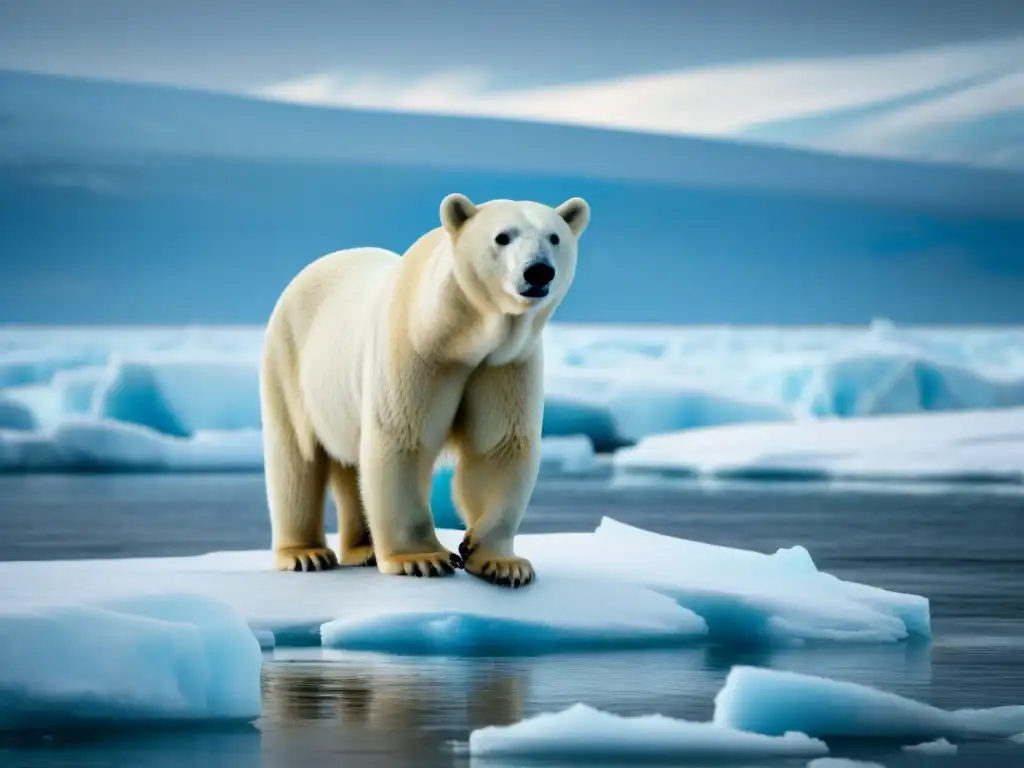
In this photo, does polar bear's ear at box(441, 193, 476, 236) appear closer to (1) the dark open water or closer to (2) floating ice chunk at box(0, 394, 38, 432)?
(1) the dark open water

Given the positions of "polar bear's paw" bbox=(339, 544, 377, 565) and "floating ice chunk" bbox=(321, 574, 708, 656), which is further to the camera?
"polar bear's paw" bbox=(339, 544, 377, 565)

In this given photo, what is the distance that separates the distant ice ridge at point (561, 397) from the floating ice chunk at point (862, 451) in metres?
2.22

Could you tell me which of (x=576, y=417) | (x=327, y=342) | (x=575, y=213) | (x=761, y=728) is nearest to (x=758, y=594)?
(x=575, y=213)

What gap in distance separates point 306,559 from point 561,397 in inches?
730

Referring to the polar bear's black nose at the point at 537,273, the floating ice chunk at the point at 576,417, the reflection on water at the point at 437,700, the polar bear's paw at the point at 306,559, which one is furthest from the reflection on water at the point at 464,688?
the floating ice chunk at the point at 576,417

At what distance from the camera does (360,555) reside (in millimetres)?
7082

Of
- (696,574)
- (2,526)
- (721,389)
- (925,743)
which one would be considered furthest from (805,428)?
(925,743)

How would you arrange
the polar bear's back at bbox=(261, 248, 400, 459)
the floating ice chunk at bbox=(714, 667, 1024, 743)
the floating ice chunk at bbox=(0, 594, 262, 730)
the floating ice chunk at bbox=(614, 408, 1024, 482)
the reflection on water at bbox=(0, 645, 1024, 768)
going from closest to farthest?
the reflection on water at bbox=(0, 645, 1024, 768), the floating ice chunk at bbox=(714, 667, 1024, 743), the floating ice chunk at bbox=(0, 594, 262, 730), the polar bear's back at bbox=(261, 248, 400, 459), the floating ice chunk at bbox=(614, 408, 1024, 482)

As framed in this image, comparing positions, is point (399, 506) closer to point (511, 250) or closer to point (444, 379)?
point (444, 379)

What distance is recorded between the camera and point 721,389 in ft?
91.9

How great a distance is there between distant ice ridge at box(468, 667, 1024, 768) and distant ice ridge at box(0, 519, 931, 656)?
139 cm

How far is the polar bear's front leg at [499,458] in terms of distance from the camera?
245 inches

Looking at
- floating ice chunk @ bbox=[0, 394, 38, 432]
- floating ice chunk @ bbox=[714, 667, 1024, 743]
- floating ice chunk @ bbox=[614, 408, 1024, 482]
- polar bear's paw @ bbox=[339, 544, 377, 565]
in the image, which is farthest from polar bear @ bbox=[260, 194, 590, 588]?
floating ice chunk @ bbox=[0, 394, 38, 432]

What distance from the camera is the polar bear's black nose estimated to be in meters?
5.64
